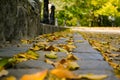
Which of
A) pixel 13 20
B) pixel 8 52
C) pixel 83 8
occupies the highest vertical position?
pixel 13 20

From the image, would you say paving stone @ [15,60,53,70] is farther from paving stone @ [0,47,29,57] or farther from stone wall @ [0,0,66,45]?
stone wall @ [0,0,66,45]

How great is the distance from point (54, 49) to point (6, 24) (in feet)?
4.49

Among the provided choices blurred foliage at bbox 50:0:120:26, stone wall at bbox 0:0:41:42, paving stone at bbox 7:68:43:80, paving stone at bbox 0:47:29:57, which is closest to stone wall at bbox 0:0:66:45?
stone wall at bbox 0:0:41:42

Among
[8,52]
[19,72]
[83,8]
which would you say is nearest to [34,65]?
[19,72]

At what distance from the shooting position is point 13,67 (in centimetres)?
240

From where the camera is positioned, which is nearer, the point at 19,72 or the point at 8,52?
the point at 19,72

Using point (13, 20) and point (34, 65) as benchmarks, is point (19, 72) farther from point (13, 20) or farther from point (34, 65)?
point (13, 20)

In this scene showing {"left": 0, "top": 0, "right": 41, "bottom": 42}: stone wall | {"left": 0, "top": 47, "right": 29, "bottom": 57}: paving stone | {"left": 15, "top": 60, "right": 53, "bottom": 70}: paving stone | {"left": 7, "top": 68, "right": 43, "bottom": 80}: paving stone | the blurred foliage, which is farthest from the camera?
the blurred foliage

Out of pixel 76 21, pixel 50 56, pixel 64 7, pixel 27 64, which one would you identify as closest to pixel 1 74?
pixel 27 64

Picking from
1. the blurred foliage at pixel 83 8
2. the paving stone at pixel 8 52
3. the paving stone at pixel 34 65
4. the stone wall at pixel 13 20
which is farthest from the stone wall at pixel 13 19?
the blurred foliage at pixel 83 8

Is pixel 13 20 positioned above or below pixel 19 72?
above

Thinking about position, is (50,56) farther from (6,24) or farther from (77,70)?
(6,24)

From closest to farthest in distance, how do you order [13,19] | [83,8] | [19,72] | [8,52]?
[19,72], [8,52], [13,19], [83,8]

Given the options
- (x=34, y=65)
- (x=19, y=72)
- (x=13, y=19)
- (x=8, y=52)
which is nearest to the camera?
(x=19, y=72)
